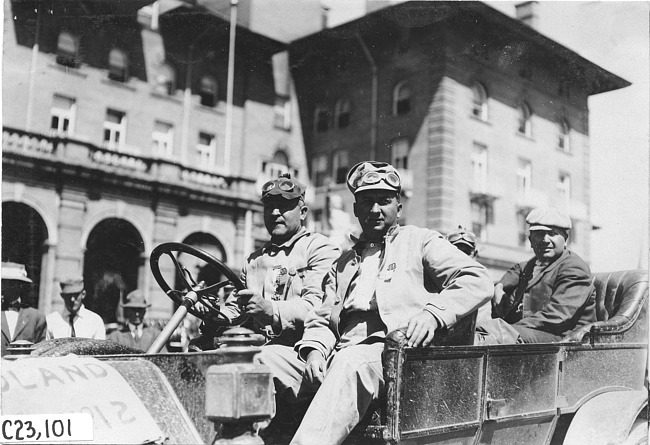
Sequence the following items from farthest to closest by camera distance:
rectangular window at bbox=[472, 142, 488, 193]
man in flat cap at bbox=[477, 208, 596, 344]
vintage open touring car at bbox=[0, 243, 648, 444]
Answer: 1. rectangular window at bbox=[472, 142, 488, 193]
2. man in flat cap at bbox=[477, 208, 596, 344]
3. vintage open touring car at bbox=[0, 243, 648, 444]

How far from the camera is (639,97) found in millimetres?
4855

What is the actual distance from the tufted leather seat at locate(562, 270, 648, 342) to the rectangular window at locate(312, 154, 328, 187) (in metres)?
18.4

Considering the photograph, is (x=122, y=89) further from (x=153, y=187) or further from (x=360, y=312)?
(x=360, y=312)

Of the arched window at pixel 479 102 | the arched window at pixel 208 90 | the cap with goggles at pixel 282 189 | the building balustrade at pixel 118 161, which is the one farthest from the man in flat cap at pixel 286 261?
the arched window at pixel 208 90

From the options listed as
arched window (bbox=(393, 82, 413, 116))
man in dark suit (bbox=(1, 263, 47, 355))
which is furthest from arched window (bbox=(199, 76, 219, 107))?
man in dark suit (bbox=(1, 263, 47, 355))

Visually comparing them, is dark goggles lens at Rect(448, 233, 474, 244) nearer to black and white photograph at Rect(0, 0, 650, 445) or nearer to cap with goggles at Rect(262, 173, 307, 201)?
black and white photograph at Rect(0, 0, 650, 445)

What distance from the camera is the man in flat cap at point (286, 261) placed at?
3.75 metres

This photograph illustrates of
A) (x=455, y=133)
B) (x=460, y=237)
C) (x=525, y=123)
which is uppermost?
(x=525, y=123)

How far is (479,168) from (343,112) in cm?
509

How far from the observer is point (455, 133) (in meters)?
20.0

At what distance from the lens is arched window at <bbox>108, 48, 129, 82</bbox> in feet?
59.0

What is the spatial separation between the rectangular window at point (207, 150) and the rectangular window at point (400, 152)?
5906 millimetres

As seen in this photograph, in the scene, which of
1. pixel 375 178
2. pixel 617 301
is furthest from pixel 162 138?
pixel 375 178

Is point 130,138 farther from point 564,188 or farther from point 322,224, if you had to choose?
point 564,188
